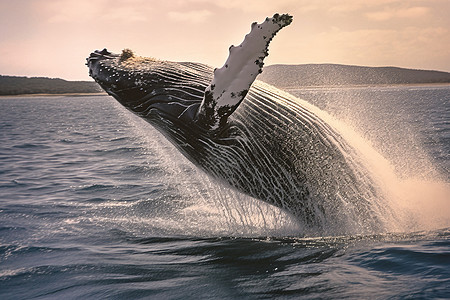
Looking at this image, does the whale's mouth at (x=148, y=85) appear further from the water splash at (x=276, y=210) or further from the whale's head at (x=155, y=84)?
the water splash at (x=276, y=210)

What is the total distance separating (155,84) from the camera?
24.5 ft

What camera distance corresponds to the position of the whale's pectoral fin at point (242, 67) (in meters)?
5.79

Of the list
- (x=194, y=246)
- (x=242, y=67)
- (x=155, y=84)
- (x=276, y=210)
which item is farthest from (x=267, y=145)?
(x=155, y=84)

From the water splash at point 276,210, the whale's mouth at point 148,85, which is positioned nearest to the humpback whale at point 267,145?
the whale's mouth at point 148,85

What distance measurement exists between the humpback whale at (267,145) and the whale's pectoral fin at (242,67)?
30.0 inches

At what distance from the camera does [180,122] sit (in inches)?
285

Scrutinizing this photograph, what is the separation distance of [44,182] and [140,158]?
4272 mm

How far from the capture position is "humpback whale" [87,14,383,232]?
708 centimetres

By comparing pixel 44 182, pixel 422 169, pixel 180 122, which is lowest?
pixel 44 182

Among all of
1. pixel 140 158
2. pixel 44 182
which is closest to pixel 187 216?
pixel 44 182

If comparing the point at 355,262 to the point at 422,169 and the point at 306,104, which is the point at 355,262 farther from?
the point at 422,169

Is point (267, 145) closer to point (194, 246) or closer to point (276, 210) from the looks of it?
point (276, 210)

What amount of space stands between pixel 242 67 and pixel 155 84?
→ 1.99 meters

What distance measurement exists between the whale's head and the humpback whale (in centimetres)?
1
